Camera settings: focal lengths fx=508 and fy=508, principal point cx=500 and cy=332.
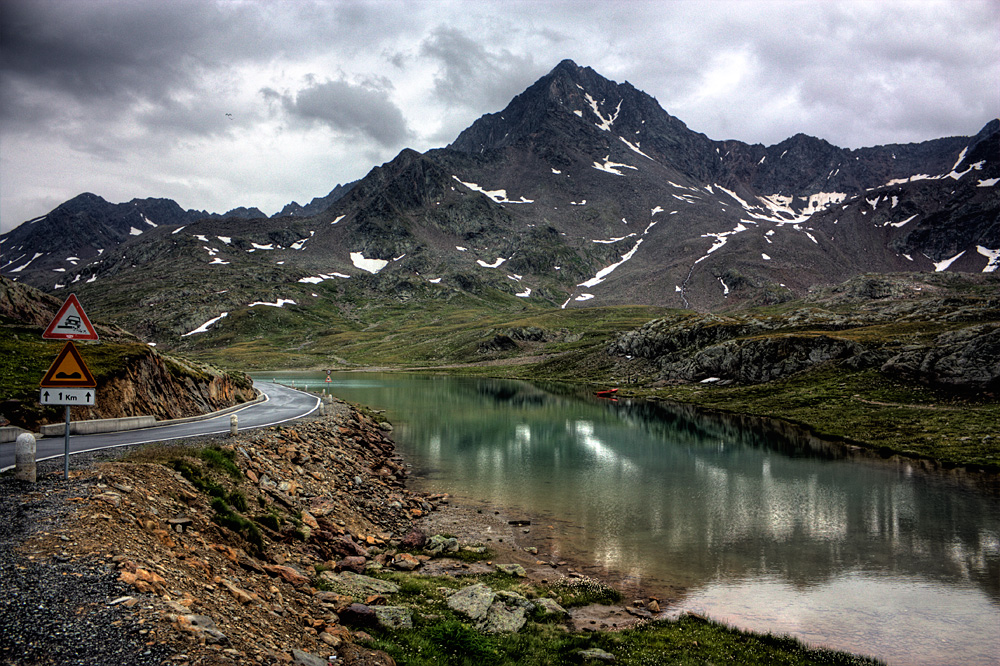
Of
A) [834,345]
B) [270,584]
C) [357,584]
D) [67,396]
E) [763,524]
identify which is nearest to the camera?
[270,584]

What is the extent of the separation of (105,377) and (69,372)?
62.6 feet

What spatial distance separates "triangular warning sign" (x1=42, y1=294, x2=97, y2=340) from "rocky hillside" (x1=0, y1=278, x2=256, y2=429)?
13292 millimetres

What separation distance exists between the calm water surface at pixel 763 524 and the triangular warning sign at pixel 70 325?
2102 centimetres

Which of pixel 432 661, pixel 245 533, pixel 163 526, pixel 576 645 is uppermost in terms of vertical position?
pixel 163 526

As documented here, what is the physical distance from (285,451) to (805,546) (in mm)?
28978

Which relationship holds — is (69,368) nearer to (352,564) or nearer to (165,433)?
(352,564)

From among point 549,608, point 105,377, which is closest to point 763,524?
point 549,608

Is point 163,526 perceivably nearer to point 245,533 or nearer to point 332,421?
point 245,533

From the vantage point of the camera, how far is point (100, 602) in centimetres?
917

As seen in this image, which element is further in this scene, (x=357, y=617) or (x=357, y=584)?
A: (x=357, y=584)

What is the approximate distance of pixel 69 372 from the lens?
1531cm

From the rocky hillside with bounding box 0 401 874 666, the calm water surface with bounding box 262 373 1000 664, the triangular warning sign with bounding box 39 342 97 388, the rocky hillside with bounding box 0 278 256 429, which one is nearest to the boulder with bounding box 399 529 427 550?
the rocky hillside with bounding box 0 401 874 666

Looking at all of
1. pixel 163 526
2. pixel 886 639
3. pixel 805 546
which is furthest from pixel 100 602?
pixel 805 546

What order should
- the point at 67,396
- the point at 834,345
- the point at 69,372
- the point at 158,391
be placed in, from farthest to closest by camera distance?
the point at 834,345 < the point at 158,391 < the point at 69,372 < the point at 67,396
